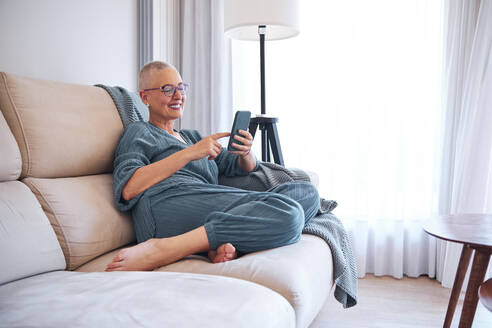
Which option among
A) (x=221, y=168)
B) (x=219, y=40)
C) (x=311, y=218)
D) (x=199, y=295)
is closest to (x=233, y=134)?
(x=221, y=168)

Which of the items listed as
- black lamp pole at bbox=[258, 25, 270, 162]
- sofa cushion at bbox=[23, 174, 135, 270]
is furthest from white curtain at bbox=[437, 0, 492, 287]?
sofa cushion at bbox=[23, 174, 135, 270]

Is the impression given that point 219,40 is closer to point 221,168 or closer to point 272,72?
point 272,72

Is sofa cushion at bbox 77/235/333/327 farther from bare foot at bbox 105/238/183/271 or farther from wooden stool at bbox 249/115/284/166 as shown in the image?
wooden stool at bbox 249/115/284/166

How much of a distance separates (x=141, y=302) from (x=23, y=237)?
50cm

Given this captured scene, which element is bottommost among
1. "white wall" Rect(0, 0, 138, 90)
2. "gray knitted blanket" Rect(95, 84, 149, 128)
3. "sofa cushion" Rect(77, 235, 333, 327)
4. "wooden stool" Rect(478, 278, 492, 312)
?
"wooden stool" Rect(478, 278, 492, 312)

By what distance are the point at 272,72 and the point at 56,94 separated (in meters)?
1.67

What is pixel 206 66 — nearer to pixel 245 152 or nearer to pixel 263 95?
pixel 263 95

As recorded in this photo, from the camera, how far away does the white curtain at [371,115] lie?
267 cm

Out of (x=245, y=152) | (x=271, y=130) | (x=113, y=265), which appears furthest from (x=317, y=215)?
(x=113, y=265)

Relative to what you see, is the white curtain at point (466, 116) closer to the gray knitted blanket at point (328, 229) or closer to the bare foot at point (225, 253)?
the gray knitted blanket at point (328, 229)

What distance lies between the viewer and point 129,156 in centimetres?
159

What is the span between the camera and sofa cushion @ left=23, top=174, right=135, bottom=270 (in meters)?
1.38

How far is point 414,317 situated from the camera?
2.12 m

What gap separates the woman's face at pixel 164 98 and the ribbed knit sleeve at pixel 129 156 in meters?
0.11
